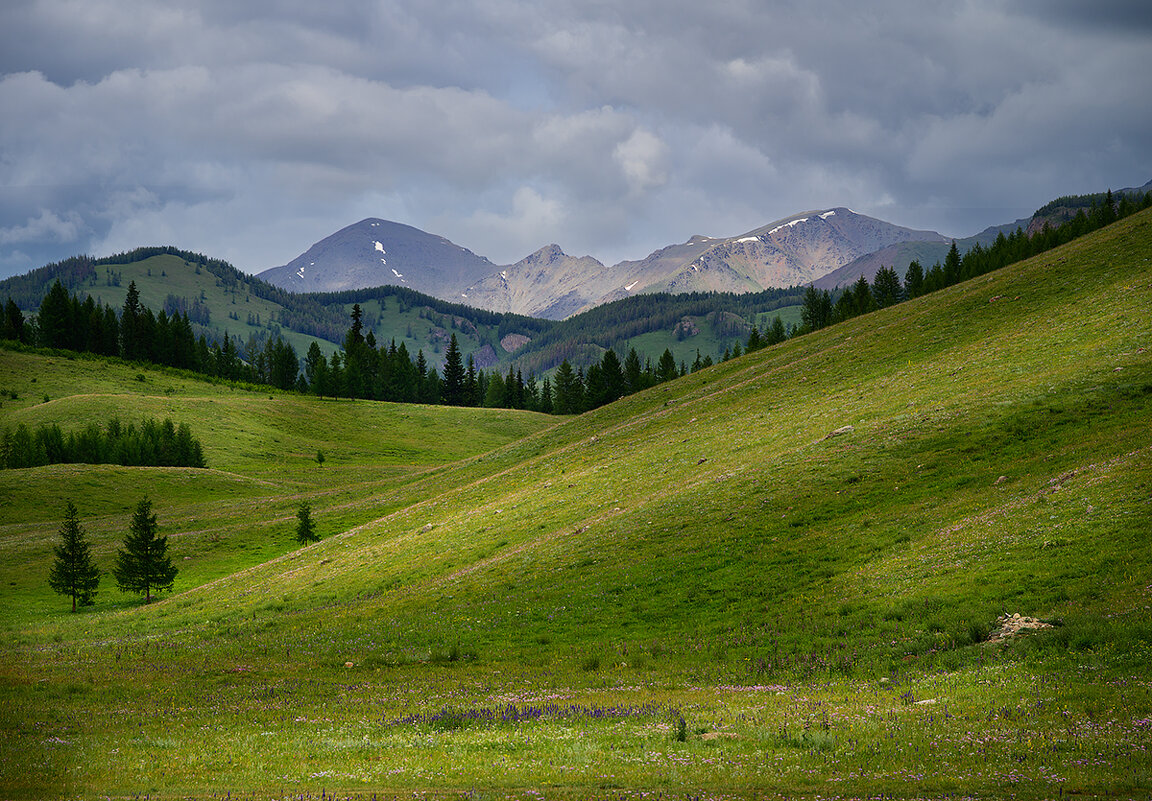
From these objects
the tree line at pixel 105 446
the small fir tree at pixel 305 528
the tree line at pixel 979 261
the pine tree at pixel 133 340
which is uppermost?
the pine tree at pixel 133 340

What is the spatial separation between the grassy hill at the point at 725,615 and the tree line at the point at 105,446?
37.8 meters

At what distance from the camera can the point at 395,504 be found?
7069 cm

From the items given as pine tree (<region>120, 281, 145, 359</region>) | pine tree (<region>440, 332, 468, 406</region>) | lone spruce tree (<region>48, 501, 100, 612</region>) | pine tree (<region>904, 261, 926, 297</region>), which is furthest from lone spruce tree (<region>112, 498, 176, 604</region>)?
pine tree (<region>120, 281, 145, 359</region>)

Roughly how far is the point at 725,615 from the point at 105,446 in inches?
4291

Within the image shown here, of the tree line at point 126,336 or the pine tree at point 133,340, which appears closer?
the tree line at point 126,336

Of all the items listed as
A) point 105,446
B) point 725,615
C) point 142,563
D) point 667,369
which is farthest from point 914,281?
point 105,446

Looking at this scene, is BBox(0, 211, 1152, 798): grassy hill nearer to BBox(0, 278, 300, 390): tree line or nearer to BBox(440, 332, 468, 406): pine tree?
BBox(0, 278, 300, 390): tree line

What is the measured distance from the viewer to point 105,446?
100m

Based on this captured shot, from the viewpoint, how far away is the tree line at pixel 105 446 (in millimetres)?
93062

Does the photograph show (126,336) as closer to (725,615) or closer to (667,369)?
(667,369)

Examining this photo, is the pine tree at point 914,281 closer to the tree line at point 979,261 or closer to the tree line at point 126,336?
the tree line at point 979,261

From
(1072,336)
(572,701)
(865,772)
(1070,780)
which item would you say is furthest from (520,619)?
(1072,336)

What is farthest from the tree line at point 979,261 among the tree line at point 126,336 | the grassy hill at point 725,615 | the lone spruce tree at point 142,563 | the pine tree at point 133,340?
the pine tree at point 133,340

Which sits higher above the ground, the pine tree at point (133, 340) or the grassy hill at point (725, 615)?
the pine tree at point (133, 340)
